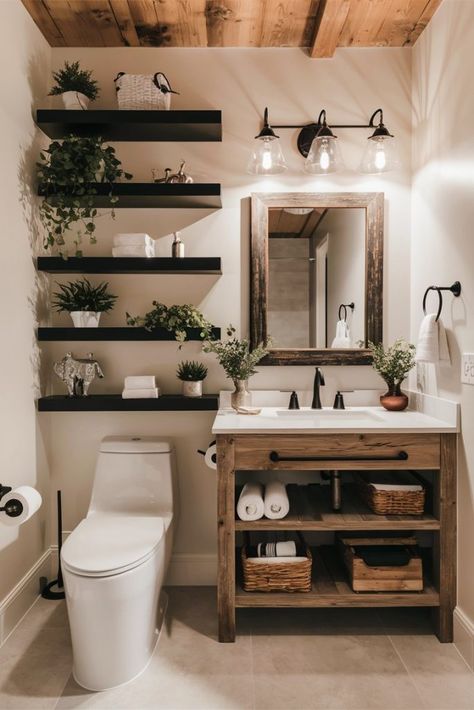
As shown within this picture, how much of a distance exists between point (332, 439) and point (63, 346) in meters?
1.44

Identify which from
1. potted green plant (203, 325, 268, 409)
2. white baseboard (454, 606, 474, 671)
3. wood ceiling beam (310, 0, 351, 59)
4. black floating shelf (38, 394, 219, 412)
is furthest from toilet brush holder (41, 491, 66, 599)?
wood ceiling beam (310, 0, 351, 59)

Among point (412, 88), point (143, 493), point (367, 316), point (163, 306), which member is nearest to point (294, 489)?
point (143, 493)

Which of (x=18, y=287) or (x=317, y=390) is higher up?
(x=18, y=287)

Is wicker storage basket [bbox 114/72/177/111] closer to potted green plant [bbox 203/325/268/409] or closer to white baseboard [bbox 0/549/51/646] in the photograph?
potted green plant [bbox 203/325/268/409]

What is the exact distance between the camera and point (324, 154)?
92.8 inches

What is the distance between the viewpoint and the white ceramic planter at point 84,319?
2.47 m

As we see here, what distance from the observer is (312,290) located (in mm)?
2559

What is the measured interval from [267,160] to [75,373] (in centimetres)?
138

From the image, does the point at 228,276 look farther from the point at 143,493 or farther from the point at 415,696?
the point at 415,696

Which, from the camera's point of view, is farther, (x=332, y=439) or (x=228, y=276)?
(x=228, y=276)

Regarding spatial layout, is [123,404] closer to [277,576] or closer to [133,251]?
[133,251]

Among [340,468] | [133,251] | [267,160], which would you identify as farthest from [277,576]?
[267,160]

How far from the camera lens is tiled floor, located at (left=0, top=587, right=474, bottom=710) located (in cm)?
175

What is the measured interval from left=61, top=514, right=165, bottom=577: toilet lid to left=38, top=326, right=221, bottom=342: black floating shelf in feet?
2.70
